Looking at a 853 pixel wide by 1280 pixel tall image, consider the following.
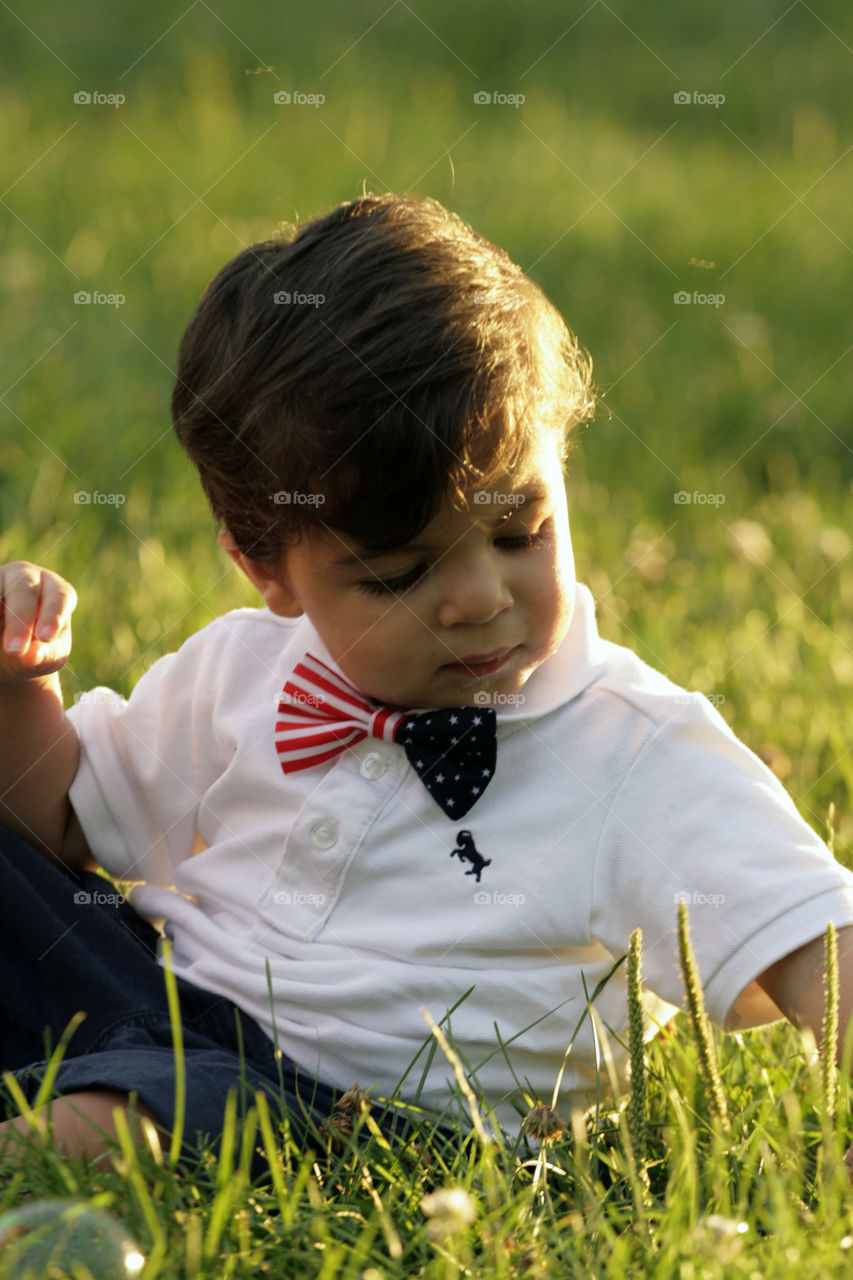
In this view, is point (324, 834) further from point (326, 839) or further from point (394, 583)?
point (394, 583)

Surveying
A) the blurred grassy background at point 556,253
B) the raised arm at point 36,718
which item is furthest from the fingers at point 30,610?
the blurred grassy background at point 556,253

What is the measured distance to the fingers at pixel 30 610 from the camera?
207 centimetres

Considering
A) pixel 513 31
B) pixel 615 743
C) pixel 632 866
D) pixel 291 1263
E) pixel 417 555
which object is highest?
pixel 513 31

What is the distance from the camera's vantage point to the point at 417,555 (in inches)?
73.1

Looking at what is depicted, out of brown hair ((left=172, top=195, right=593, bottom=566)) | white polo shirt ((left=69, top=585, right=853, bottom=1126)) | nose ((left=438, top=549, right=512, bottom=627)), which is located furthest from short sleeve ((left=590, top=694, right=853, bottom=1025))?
brown hair ((left=172, top=195, right=593, bottom=566))

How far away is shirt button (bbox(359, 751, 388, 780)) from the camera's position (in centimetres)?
202

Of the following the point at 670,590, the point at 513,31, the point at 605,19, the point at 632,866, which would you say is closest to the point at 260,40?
the point at 513,31

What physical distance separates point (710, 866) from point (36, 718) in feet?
3.52

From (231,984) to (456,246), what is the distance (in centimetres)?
107

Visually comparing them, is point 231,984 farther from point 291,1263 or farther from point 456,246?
point 456,246

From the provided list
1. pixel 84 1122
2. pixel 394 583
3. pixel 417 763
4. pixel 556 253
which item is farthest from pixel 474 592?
pixel 556 253

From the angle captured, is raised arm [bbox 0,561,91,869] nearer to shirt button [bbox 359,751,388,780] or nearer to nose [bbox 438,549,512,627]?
shirt button [bbox 359,751,388,780]

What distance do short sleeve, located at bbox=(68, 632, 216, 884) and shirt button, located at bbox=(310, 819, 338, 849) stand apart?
11.4 inches

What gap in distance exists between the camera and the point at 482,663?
1.91 meters
